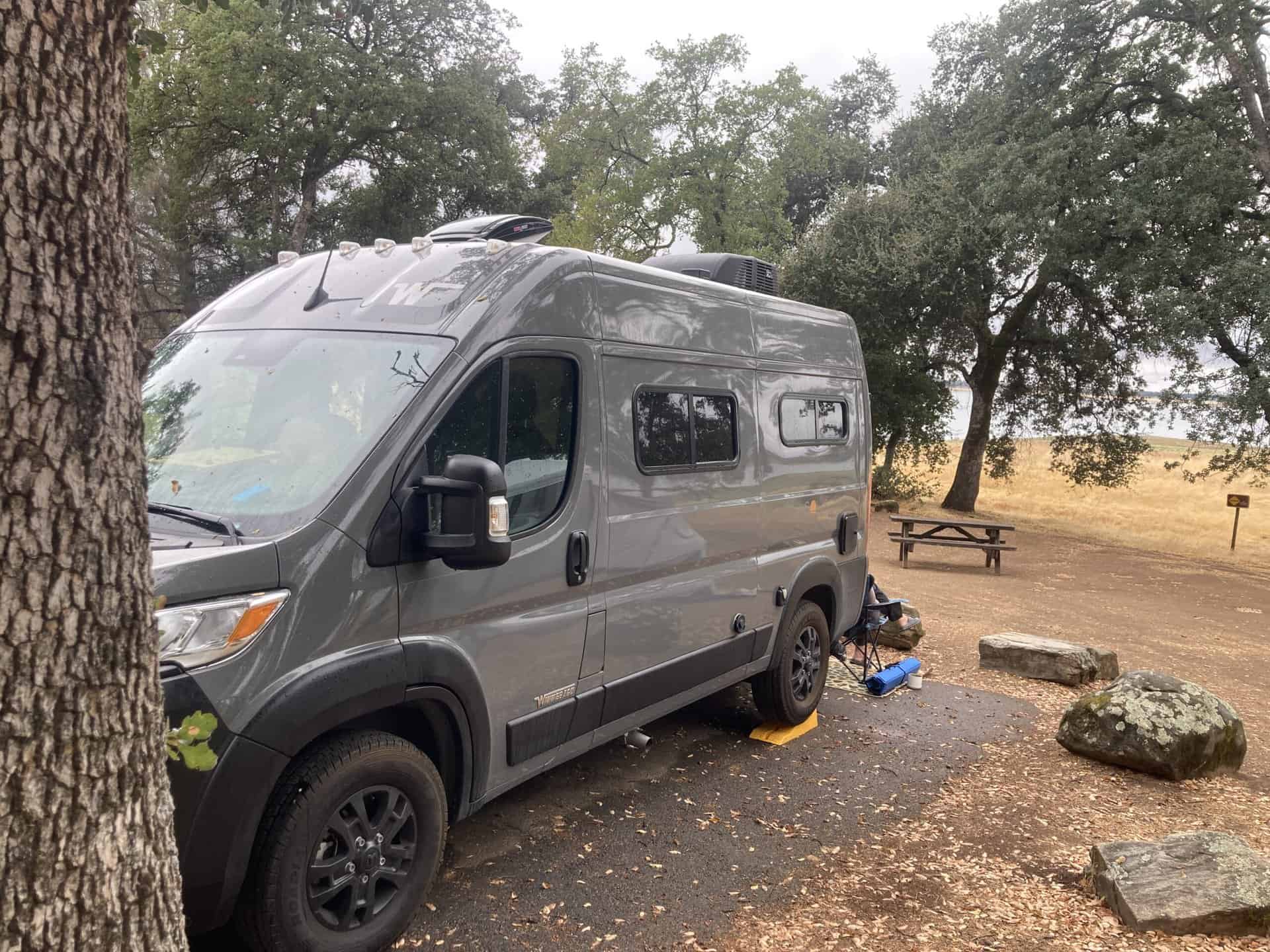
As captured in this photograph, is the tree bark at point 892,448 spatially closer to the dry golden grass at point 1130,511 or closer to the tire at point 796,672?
the dry golden grass at point 1130,511

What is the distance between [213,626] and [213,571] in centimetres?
16

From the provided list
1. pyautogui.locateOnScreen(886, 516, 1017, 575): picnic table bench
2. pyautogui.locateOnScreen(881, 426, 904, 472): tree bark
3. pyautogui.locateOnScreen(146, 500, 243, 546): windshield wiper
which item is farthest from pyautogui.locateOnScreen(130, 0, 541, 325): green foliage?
pyautogui.locateOnScreen(146, 500, 243, 546): windshield wiper

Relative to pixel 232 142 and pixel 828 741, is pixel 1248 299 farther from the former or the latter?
pixel 232 142

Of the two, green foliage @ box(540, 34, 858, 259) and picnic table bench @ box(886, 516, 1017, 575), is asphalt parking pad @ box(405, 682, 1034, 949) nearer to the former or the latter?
picnic table bench @ box(886, 516, 1017, 575)

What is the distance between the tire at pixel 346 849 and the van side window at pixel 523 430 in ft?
3.25

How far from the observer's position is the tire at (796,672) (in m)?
5.86

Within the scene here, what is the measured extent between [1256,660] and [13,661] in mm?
11583

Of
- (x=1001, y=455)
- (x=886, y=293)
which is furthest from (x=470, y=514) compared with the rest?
(x=1001, y=455)

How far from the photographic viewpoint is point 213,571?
9.00ft

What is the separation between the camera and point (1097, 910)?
395 centimetres

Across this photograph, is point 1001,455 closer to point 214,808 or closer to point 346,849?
point 346,849

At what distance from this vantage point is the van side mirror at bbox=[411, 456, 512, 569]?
3.07 metres

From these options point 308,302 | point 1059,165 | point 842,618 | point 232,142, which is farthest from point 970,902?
point 232,142

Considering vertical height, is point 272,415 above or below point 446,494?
above
